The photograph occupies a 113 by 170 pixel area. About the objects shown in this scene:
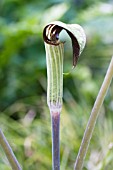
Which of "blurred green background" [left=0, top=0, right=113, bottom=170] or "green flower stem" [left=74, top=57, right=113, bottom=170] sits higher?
"green flower stem" [left=74, top=57, right=113, bottom=170]

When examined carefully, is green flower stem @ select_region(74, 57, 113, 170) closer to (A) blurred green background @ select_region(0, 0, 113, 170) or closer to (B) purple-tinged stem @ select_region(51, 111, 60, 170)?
(B) purple-tinged stem @ select_region(51, 111, 60, 170)

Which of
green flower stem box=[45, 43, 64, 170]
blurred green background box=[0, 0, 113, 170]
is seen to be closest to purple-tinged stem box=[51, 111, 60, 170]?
green flower stem box=[45, 43, 64, 170]

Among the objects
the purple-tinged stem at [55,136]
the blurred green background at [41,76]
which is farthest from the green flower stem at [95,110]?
the blurred green background at [41,76]

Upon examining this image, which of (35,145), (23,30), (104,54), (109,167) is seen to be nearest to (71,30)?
(109,167)

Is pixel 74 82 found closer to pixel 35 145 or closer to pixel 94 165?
pixel 35 145

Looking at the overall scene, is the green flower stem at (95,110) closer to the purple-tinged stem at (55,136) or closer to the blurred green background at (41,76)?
the purple-tinged stem at (55,136)

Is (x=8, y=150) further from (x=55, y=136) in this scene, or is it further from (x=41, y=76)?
(x=41, y=76)
